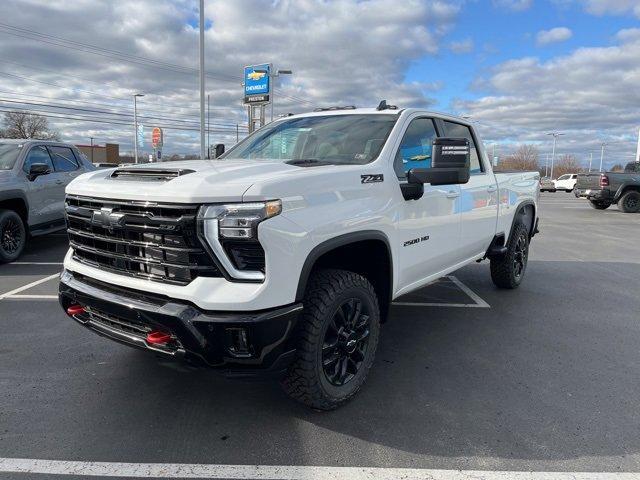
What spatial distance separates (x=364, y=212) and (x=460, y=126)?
254 centimetres

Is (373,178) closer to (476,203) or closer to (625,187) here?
(476,203)

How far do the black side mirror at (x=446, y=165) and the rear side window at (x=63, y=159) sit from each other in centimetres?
771

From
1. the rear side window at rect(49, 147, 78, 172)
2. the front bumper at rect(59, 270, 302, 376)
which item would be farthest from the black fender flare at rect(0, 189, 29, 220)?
the front bumper at rect(59, 270, 302, 376)

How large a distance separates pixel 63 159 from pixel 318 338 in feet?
26.8

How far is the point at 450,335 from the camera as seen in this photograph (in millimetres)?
4625

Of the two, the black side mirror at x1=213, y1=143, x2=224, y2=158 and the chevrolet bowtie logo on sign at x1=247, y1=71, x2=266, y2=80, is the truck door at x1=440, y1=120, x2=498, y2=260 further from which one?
the chevrolet bowtie logo on sign at x1=247, y1=71, x2=266, y2=80

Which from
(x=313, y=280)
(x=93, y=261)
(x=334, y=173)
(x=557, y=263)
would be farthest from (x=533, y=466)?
(x=557, y=263)

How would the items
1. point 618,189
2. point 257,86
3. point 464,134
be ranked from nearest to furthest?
point 464,134
point 618,189
point 257,86

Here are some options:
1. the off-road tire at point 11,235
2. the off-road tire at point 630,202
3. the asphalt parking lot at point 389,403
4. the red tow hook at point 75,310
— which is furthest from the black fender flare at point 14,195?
the off-road tire at point 630,202

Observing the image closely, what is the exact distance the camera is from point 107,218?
2850 mm

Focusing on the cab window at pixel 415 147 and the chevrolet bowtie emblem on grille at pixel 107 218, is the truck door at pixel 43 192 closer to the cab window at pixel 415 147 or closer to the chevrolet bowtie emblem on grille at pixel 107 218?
the chevrolet bowtie emblem on grille at pixel 107 218

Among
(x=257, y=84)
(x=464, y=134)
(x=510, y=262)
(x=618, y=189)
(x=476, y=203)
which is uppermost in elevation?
(x=257, y=84)

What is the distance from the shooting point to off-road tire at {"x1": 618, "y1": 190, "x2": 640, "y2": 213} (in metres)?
18.8

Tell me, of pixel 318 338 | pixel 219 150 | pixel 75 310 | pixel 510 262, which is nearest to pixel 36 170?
pixel 219 150
